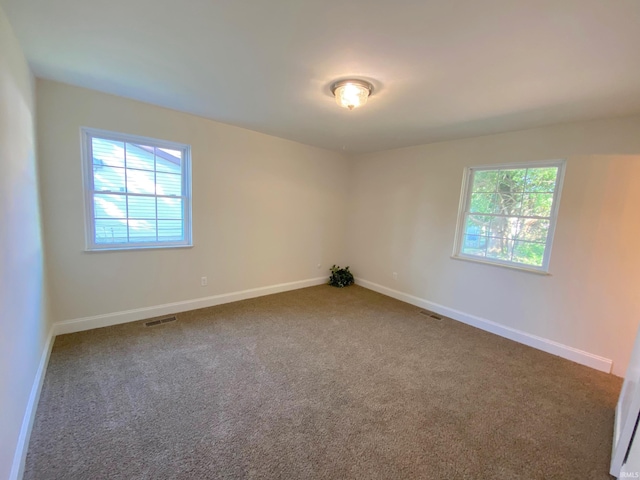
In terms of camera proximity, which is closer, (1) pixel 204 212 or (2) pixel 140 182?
(2) pixel 140 182

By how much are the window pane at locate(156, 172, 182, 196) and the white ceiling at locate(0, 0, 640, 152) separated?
2.85 feet

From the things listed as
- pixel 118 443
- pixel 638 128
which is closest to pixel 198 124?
pixel 118 443

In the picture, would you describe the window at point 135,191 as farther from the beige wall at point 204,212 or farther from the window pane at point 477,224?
the window pane at point 477,224

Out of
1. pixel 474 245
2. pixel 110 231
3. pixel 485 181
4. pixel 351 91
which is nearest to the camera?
pixel 351 91

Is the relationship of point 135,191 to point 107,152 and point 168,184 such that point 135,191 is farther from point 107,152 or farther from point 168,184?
point 107,152

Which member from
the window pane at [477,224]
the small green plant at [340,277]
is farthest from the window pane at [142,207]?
the window pane at [477,224]

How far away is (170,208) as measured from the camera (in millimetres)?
3477

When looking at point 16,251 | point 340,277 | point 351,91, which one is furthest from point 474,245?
point 16,251

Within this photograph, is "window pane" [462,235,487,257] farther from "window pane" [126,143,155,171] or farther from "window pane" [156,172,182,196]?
"window pane" [126,143,155,171]

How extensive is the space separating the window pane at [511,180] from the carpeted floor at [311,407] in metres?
1.81

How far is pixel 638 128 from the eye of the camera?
2514 millimetres

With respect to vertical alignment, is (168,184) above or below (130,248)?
above

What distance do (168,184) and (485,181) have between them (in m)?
4.01

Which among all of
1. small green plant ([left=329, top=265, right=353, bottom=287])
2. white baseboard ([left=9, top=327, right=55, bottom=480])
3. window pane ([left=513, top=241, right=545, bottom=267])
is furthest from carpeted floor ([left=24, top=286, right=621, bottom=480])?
small green plant ([left=329, top=265, right=353, bottom=287])
